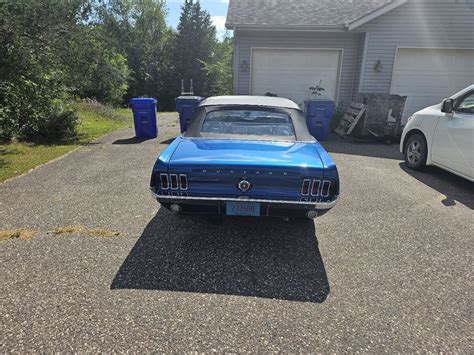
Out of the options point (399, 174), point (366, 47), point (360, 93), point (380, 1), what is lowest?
point (399, 174)

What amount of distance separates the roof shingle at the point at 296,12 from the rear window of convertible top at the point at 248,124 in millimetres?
7456

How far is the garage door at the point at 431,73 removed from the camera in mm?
10703

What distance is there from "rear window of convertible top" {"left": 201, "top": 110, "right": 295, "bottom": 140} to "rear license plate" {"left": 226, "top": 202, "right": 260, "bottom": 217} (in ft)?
3.61

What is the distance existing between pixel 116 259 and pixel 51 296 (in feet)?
2.21

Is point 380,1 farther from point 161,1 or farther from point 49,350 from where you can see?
point 161,1

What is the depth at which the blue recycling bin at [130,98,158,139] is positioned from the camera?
922 centimetres

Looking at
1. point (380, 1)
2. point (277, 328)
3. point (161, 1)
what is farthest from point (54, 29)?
point (161, 1)

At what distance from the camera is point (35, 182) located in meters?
5.57

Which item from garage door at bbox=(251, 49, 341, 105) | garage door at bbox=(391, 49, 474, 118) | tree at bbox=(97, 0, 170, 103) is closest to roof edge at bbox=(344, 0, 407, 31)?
garage door at bbox=(251, 49, 341, 105)

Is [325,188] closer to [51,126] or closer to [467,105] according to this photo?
[467,105]

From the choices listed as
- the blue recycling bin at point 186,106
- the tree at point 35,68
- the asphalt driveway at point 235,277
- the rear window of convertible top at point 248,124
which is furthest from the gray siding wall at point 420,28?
the tree at point 35,68

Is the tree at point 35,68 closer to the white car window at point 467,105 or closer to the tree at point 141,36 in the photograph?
the white car window at point 467,105

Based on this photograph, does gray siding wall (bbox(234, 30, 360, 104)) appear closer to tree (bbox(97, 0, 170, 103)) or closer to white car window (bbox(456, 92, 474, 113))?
white car window (bbox(456, 92, 474, 113))

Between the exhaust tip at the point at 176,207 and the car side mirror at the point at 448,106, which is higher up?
the car side mirror at the point at 448,106
